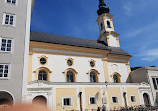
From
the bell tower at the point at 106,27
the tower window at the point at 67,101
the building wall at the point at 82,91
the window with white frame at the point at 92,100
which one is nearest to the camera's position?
the building wall at the point at 82,91

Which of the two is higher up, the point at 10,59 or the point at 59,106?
the point at 10,59

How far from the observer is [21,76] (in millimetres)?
13625

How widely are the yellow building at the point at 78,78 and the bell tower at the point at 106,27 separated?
5870 millimetres

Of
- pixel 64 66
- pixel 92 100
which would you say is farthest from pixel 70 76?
pixel 92 100

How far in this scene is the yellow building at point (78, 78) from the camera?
59.7 ft

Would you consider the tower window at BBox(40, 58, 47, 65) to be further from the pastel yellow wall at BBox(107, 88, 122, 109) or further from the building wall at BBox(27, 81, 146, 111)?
the pastel yellow wall at BBox(107, 88, 122, 109)

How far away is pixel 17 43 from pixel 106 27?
2583 cm

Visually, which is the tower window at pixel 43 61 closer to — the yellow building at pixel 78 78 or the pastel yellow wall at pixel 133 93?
the yellow building at pixel 78 78

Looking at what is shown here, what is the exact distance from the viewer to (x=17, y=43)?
576 inches

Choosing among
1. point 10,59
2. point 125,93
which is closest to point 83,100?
point 125,93

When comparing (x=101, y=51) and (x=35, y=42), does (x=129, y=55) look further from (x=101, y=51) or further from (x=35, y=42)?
(x=35, y=42)

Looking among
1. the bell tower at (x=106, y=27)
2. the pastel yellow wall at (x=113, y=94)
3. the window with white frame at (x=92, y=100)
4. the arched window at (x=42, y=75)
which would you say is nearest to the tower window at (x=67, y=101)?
the window with white frame at (x=92, y=100)

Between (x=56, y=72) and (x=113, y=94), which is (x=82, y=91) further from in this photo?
(x=113, y=94)

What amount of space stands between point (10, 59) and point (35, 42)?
7.80 meters
